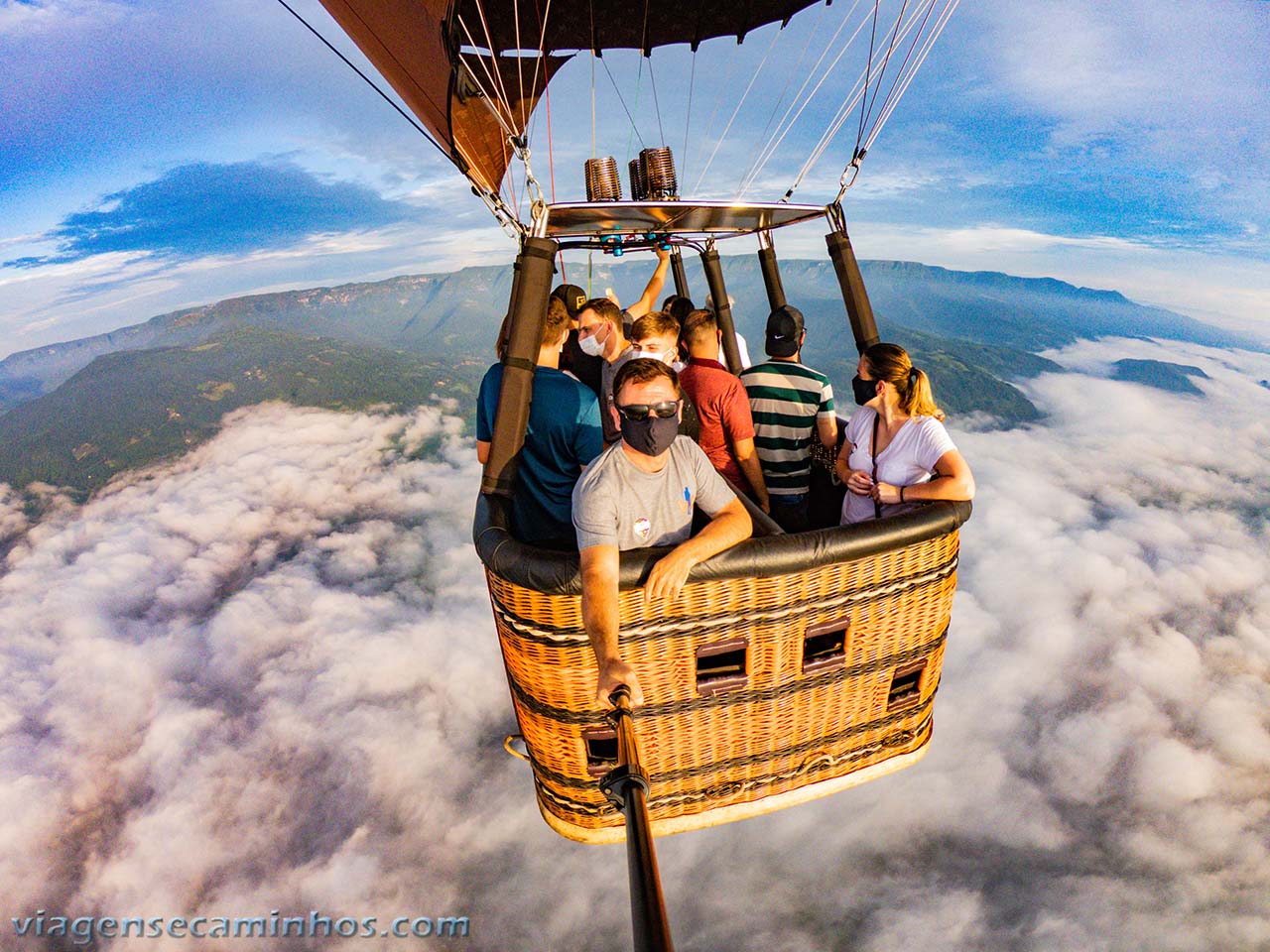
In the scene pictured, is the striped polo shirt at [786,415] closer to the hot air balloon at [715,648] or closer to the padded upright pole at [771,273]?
the hot air balloon at [715,648]

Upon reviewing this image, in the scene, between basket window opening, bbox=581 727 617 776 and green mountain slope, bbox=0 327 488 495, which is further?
green mountain slope, bbox=0 327 488 495

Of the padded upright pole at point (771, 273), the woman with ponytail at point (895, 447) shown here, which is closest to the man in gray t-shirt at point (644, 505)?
the woman with ponytail at point (895, 447)

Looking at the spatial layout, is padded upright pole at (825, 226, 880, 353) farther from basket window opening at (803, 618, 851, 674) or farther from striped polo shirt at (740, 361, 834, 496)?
basket window opening at (803, 618, 851, 674)

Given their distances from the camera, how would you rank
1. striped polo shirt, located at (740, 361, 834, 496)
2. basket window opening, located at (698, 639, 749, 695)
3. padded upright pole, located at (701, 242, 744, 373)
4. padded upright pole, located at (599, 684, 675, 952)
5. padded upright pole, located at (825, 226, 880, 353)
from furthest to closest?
1. padded upright pole, located at (701, 242, 744, 373)
2. padded upright pole, located at (825, 226, 880, 353)
3. striped polo shirt, located at (740, 361, 834, 496)
4. basket window opening, located at (698, 639, 749, 695)
5. padded upright pole, located at (599, 684, 675, 952)

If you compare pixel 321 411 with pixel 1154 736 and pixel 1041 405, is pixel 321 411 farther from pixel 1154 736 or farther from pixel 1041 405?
pixel 1041 405

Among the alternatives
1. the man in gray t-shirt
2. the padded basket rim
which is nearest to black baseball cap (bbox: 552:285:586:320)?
the man in gray t-shirt

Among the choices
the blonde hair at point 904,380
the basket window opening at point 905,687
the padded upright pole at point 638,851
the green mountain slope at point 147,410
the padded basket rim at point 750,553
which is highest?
the blonde hair at point 904,380

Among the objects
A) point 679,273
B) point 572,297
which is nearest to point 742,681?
point 572,297
